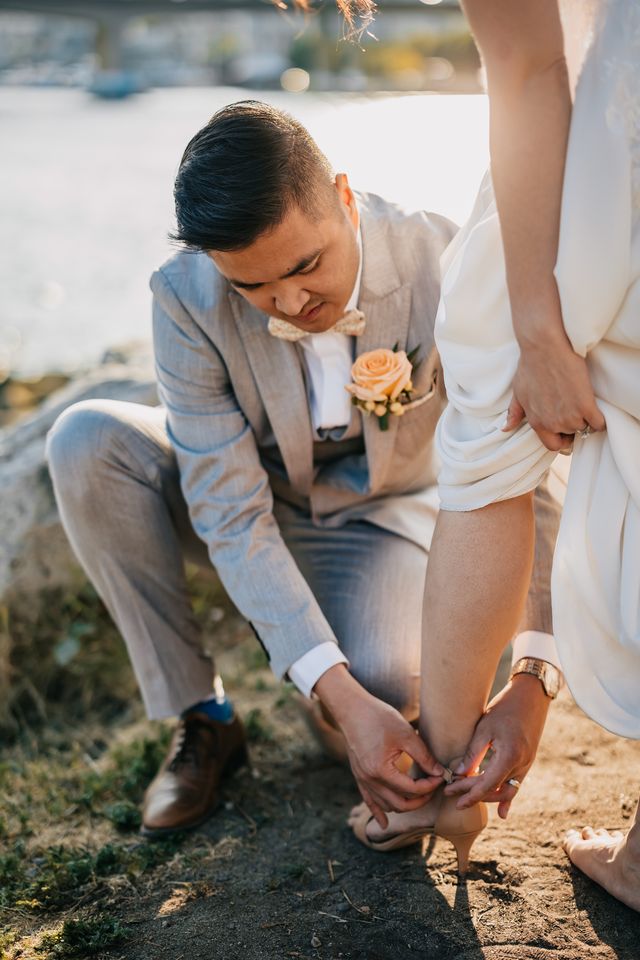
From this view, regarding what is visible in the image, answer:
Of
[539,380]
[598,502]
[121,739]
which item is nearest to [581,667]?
[598,502]

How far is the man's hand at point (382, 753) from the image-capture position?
1.86 m

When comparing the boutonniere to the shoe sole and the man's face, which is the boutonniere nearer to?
the man's face

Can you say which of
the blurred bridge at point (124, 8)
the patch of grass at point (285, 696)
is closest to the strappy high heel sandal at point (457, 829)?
the patch of grass at point (285, 696)

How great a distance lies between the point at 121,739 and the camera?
9.33ft

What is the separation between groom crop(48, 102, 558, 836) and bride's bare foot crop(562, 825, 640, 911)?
1.00 ft

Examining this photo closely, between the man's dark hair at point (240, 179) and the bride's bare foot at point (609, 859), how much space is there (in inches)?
54.1

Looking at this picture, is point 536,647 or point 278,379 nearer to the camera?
point 536,647

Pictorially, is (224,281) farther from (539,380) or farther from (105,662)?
(105,662)

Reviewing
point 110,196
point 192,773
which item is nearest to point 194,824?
point 192,773

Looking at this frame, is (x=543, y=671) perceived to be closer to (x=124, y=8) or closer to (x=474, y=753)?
(x=474, y=753)

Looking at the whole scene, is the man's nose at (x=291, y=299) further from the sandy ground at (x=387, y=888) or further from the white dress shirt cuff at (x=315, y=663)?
the sandy ground at (x=387, y=888)

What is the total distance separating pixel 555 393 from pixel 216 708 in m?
1.35

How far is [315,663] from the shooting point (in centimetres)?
204

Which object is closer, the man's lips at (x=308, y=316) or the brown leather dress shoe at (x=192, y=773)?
the man's lips at (x=308, y=316)
